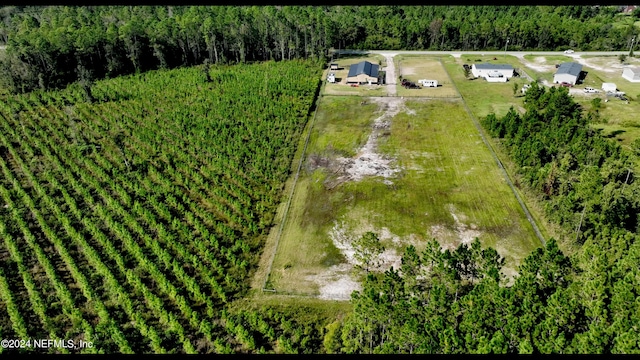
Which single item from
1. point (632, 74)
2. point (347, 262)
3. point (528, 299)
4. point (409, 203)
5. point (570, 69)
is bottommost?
point (347, 262)

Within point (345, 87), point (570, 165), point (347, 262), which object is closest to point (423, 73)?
point (345, 87)

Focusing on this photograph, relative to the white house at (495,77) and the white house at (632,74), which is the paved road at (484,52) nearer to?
the white house at (632,74)

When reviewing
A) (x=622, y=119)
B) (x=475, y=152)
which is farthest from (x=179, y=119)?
(x=622, y=119)

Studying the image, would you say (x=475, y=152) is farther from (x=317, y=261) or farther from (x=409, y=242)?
(x=317, y=261)

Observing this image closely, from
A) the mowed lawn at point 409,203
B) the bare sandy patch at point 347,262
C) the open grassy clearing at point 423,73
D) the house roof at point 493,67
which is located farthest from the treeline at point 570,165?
the house roof at point 493,67

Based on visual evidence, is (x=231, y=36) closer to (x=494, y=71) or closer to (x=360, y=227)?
(x=494, y=71)
